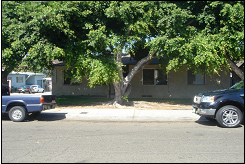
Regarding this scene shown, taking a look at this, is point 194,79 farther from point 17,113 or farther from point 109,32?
point 17,113

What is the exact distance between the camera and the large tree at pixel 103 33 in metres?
10.5

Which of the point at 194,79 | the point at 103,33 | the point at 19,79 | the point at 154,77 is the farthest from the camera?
the point at 19,79

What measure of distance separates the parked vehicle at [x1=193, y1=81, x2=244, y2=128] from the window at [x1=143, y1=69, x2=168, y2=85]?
10394mm

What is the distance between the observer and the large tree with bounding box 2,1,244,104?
10.5m

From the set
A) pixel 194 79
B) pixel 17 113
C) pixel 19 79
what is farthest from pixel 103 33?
pixel 19 79

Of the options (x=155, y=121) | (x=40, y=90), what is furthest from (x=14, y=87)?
(x=155, y=121)

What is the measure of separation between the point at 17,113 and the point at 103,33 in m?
5.48

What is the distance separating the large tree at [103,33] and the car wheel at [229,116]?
3.45 metres

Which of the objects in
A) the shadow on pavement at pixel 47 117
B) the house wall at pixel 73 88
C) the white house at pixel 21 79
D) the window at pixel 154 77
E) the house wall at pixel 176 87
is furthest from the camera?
the white house at pixel 21 79

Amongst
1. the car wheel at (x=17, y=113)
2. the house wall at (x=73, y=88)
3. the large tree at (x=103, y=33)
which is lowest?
the car wheel at (x=17, y=113)

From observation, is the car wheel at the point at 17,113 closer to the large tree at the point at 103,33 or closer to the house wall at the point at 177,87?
the large tree at the point at 103,33

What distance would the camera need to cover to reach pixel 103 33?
1137 centimetres

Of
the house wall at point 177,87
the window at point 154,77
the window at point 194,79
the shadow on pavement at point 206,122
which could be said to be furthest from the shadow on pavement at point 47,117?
the window at point 194,79

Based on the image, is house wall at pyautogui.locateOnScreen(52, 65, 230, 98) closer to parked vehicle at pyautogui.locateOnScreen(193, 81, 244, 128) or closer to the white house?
parked vehicle at pyautogui.locateOnScreen(193, 81, 244, 128)
